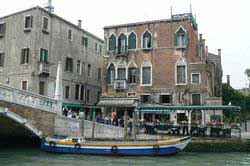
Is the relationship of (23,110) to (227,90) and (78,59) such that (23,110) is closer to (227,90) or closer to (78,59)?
(78,59)

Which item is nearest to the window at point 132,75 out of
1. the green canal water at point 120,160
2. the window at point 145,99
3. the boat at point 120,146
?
Result: the window at point 145,99

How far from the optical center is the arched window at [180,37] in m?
24.6

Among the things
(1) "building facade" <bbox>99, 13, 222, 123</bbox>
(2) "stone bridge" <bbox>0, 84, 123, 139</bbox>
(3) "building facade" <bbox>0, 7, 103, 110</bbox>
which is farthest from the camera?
(1) "building facade" <bbox>99, 13, 222, 123</bbox>

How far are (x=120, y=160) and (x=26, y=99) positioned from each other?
18.7 feet

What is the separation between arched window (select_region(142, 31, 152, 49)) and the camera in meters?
25.8

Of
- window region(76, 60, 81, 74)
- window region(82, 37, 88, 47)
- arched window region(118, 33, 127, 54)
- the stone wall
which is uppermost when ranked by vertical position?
window region(82, 37, 88, 47)

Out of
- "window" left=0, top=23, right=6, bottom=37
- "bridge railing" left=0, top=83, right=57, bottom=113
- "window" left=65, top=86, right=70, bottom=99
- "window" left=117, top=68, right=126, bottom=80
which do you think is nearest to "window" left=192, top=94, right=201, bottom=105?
"window" left=117, top=68, right=126, bottom=80

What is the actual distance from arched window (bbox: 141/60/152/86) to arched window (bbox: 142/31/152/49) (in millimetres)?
1307

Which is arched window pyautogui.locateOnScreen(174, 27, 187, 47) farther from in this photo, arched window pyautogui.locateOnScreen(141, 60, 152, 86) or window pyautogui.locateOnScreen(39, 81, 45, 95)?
window pyautogui.locateOnScreen(39, 81, 45, 95)

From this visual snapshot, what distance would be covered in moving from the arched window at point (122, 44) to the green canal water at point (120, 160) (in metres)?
11.8

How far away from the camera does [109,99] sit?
25375 mm

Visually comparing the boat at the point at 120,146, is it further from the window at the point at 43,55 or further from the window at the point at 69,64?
the window at the point at 69,64

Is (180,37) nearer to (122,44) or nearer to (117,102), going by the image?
(122,44)

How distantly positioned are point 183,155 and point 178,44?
36.0 feet
